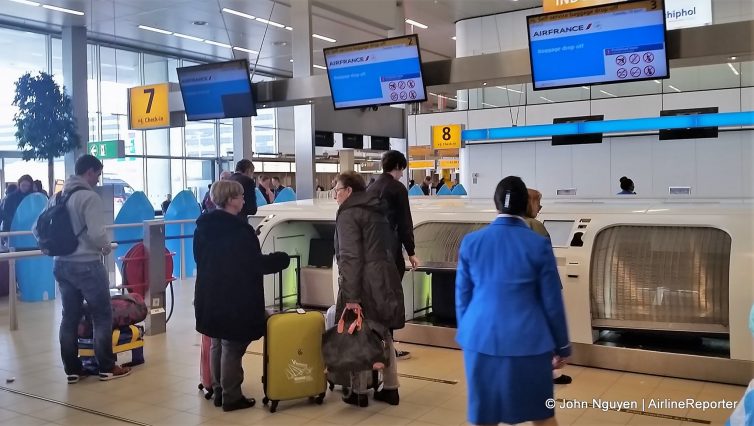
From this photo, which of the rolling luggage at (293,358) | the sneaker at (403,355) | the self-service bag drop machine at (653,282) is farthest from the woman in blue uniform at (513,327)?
the sneaker at (403,355)

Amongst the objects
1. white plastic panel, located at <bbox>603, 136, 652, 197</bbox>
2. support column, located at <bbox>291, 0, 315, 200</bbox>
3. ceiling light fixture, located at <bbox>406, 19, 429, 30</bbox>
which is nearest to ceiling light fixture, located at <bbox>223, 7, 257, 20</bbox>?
ceiling light fixture, located at <bbox>406, 19, 429, 30</bbox>

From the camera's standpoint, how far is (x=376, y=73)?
7223 millimetres

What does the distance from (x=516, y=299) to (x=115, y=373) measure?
146 inches

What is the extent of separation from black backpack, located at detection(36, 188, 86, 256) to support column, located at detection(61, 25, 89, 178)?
11709mm

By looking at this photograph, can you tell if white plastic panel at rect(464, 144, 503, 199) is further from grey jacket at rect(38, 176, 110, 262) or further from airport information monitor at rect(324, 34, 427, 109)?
grey jacket at rect(38, 176, 110, 262)

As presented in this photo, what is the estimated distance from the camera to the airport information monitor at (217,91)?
320 inches

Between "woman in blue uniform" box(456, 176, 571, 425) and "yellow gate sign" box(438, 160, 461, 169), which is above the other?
"yellow gate sign" box(438, 160, 461, 169)

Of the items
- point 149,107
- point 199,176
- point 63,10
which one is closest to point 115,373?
point 149,107

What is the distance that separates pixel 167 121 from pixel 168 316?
2996 mm

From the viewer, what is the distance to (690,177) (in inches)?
596

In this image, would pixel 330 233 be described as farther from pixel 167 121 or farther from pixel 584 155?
pixel 584 155

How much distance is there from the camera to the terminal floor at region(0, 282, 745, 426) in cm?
444

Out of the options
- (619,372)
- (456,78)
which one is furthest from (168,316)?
(619,372)

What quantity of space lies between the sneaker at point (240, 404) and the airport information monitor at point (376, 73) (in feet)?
11.2
